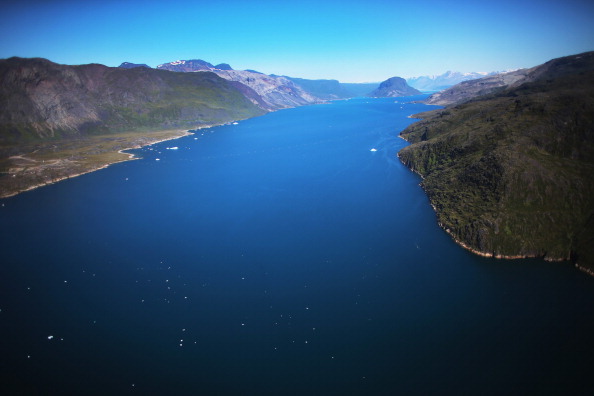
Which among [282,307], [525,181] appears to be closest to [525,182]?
[525,181]

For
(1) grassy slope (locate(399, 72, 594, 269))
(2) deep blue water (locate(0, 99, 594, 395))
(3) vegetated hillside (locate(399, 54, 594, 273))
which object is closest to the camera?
(2) deep blue water (locate(0, 99, 594, 395))

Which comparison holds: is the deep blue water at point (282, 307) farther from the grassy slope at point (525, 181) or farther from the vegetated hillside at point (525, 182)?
the grassy slope at point (525, 181)

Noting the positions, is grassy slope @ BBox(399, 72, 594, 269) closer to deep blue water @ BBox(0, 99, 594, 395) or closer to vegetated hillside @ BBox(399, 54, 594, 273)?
vegetated hillside @ BBox(399, 54, 594, 273)

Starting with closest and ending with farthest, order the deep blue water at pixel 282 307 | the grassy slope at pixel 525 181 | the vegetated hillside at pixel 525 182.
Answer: the deep blue water at pixel 282 307
the vegetated hillside at pixel 525 182
the grassy slope at pixel 525 181

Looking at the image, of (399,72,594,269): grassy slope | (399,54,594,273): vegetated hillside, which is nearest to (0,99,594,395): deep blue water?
(399,54,594,273): vegetated hillside

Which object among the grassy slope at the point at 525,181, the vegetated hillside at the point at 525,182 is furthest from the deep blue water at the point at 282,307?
the grassy slope at the point at 525,181

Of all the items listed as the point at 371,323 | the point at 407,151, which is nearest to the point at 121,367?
the point at 371,323

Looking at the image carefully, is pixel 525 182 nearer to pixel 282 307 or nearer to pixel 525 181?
pixel 525 181
